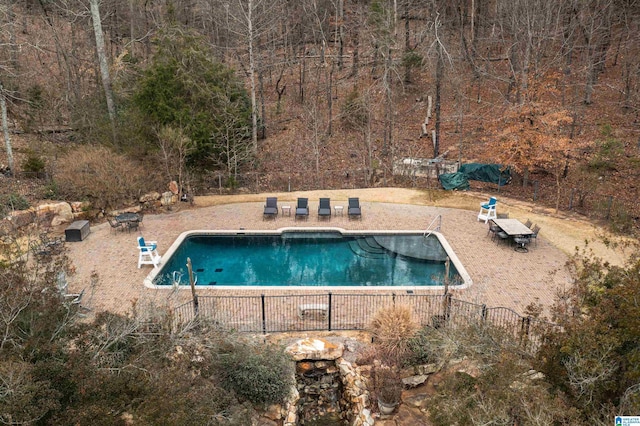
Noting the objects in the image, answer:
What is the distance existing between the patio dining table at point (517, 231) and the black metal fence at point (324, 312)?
4.35 meters

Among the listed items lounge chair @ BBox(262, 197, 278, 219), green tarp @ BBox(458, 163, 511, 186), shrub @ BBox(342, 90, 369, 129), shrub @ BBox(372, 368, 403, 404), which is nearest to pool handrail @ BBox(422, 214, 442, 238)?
green tarp @ BBox(458, 163, 511, 186)

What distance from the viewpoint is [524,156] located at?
1978 cm

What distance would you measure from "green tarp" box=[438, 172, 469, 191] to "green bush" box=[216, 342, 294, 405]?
49.0 ft

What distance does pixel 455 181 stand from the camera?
72.9 feet

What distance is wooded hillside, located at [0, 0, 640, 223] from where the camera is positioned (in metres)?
21.5

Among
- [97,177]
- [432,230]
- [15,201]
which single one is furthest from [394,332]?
[15,201]

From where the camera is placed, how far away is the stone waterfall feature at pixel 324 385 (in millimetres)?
10219

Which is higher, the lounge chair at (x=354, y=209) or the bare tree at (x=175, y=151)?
the bare tree at (x=175, y=151)

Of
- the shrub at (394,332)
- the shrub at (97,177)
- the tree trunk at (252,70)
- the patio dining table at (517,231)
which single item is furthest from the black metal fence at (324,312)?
the tree trunk at (252,70)

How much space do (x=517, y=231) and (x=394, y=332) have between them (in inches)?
299

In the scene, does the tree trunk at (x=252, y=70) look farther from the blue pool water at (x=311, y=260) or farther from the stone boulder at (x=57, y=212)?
the stone boulder at (x=57, y=212)

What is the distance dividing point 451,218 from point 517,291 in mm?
6316

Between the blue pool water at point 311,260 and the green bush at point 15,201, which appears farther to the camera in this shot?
the green bush at point 15,201

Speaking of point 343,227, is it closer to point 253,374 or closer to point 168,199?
point 168,199
